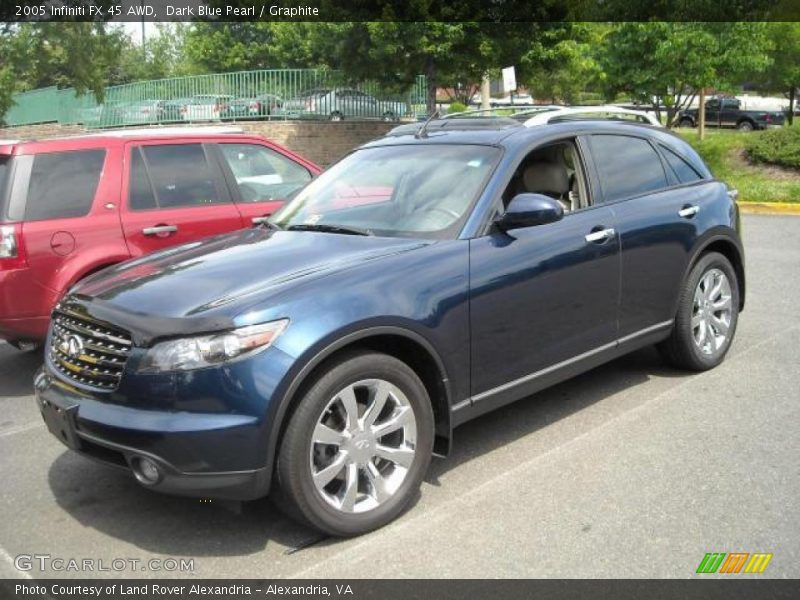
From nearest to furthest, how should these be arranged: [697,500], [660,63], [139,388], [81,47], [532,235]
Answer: [139,388] → [697,500] → [532,235] → [660,63] → [81,47]

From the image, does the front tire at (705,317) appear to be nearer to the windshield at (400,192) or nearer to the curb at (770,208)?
the windshield at (400,192)

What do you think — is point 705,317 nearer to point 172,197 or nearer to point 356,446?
point 356,446

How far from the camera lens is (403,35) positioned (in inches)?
789

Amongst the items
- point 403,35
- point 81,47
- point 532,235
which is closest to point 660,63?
point 403,35

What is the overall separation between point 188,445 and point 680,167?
3.90 meters

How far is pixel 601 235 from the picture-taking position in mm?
4613

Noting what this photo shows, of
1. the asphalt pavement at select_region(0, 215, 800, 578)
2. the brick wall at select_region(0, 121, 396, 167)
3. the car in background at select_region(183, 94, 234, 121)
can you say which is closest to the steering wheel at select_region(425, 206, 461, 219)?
the asphalt pavement at select_region(0, 215, 800, 578)

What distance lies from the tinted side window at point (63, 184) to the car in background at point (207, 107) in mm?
16960

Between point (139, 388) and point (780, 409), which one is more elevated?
point (139, 388)

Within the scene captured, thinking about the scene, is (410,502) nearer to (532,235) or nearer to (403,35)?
(532,235)

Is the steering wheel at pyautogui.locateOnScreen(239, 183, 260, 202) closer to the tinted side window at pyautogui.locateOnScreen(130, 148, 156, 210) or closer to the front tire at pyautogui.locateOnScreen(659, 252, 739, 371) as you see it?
the tinted side window at pyautogui.locateOnScreen(130, 148, 156, 210)

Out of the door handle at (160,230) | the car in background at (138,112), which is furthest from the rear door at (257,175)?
the car in background at (138,112)

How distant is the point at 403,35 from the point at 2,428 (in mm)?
16792

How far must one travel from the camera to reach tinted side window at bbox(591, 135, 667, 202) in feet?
16.1
